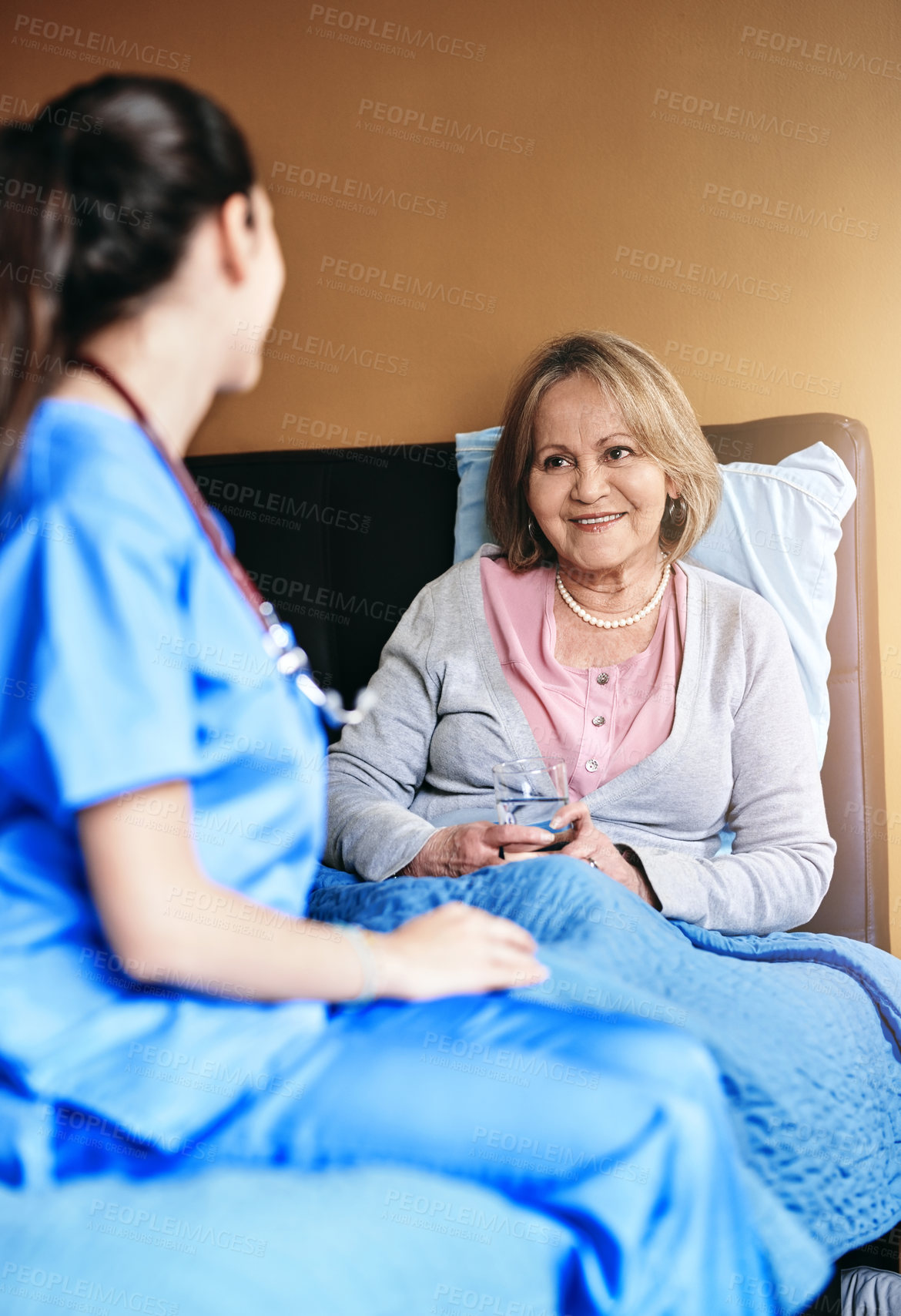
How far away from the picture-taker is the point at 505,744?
1.53m

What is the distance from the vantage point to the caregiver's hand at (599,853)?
129cm

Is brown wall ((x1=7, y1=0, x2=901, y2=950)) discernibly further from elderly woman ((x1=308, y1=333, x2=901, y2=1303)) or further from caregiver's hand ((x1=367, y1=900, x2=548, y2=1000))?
caregiver's hand ((x1=367, y1=900, x2=548, y2=1000))

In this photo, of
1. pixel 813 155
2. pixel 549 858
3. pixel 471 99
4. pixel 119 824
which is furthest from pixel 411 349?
pixel 119 824

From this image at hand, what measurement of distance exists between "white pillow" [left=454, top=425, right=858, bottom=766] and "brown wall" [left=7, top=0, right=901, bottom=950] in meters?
0.19

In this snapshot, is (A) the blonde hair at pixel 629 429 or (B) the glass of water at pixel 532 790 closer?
(B) the glass of water at pixel 532 790

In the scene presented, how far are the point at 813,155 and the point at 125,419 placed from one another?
1.56 meters

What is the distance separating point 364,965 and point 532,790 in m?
0.56

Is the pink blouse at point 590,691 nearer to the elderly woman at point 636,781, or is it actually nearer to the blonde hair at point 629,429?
the elderly woman at point 636,781

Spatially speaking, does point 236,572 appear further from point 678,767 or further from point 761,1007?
point 678,767

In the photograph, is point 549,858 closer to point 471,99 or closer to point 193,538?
point 193,538

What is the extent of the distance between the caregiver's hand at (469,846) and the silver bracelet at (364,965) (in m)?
0.51

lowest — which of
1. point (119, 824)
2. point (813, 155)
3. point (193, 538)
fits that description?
point (119, 824)

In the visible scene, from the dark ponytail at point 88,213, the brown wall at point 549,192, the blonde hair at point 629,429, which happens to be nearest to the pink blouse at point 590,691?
the blonde hair at point 629,429

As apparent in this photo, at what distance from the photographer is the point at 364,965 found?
2.45 feet
